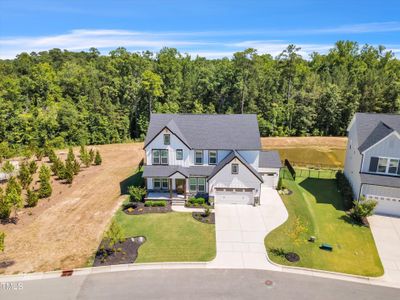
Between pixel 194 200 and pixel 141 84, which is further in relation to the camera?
pixel 141 84

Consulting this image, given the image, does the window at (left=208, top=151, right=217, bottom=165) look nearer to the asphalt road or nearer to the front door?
the front door

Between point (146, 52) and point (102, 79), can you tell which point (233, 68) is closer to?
point (146, 52)

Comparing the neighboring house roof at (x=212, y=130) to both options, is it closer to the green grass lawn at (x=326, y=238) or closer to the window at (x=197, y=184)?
the window at (x=197, y=184)

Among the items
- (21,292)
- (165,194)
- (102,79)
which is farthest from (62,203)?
(102,79)

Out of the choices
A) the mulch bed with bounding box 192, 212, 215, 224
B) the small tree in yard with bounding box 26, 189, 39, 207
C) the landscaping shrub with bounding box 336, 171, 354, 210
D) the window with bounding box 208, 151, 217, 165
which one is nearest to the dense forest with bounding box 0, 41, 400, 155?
the small tree in yard with bounding box 26, 189, 39, 207

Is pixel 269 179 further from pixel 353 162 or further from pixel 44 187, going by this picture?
pixel 44 187

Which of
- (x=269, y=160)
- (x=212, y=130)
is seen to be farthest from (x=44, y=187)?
(x=269, y=160)
